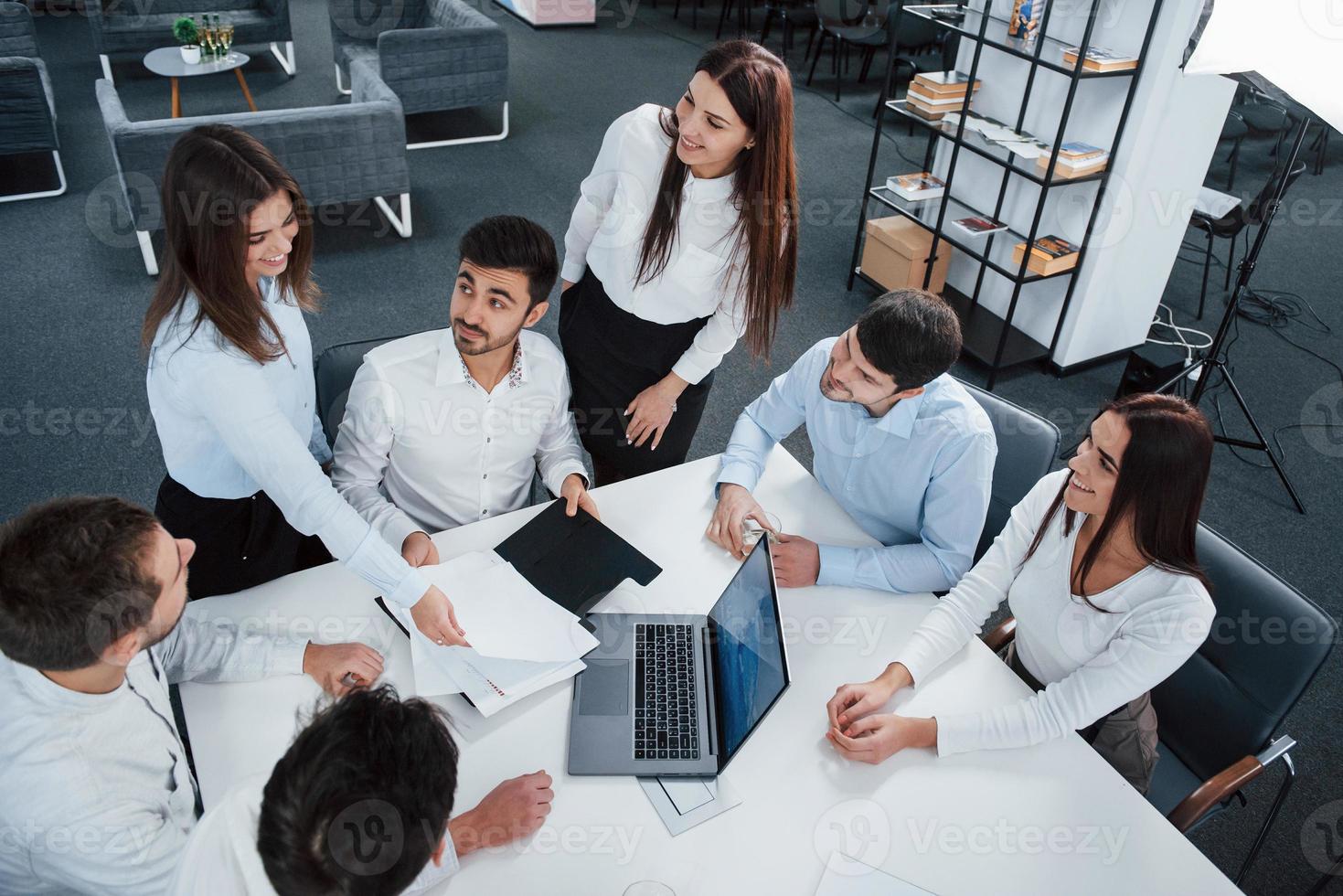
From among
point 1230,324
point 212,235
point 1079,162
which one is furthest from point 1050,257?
point 212,235

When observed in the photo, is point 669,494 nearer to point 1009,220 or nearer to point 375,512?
point 375,512

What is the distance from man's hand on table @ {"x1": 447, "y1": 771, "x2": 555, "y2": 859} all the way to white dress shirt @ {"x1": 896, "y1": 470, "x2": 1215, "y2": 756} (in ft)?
2.18

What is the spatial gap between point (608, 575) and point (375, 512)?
49 centimetres

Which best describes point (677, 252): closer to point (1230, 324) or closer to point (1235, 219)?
point (1230, 324)

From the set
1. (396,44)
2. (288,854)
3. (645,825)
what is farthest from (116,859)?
(396,44)

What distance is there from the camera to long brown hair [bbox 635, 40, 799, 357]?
6.49 feet

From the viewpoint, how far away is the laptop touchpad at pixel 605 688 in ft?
5.28

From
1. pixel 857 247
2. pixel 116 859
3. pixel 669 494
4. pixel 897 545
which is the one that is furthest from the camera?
pixel 857 247

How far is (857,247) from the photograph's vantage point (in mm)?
4516

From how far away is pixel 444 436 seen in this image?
6.77ft

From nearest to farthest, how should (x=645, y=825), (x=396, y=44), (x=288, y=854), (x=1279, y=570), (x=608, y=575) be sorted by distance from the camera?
(x=288, y=854)
(x=645, y=825)
(x=608, y=575)
(x=1279, y=570)
(x=396, y=44)

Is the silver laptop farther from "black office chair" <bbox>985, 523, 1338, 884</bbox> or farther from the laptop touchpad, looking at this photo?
"black office chair" <bbox>985, 523, 1338, 884</bbox>

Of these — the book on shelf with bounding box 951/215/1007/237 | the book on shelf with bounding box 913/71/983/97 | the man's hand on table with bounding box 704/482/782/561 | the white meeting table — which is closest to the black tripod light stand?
the book on shelf with bounding box 951/215/1007/237

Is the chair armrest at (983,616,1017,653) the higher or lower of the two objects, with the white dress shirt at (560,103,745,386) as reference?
lower
